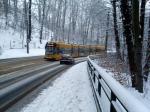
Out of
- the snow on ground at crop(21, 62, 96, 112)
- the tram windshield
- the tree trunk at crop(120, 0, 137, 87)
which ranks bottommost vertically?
the snow on ground at crop(21, 62, 96, 112)

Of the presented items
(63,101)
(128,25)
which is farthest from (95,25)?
(63,101)

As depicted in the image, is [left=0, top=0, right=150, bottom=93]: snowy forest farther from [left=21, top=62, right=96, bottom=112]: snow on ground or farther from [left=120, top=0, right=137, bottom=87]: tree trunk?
[left=21, top=62, right=96, bottom=112]: snow on ground

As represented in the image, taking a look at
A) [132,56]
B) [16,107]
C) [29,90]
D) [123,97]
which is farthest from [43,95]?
[123,97]

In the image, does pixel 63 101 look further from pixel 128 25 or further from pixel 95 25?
pixel 95 25

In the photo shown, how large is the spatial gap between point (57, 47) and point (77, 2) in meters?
54.2

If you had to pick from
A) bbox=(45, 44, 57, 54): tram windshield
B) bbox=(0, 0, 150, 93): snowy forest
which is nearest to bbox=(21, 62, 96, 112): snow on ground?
bbox=(0, 0, 150, 93): snowy forest

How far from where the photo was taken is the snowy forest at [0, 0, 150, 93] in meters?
14.8

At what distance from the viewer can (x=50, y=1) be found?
84688mm

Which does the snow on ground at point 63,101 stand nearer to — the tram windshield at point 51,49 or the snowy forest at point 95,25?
the snowy forest at point 95,25

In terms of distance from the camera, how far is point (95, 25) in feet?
356

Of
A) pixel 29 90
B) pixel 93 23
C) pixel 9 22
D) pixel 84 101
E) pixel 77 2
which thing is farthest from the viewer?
pixel 93 23

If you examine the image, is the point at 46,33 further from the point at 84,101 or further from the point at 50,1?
the point at 84,101

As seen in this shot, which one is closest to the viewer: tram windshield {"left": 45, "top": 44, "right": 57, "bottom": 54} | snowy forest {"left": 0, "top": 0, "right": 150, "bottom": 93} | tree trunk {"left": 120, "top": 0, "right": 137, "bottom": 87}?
snowy forest {"left": 0, "top": 0, "right": 150, "bottom": 93}

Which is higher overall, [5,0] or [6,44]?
[5,0]
